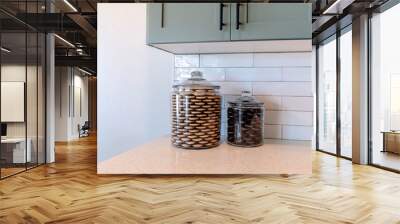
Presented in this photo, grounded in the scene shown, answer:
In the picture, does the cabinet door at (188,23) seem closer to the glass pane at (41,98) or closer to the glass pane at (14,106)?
the glass pane at (14,106)

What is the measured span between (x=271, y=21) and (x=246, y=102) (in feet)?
0.47

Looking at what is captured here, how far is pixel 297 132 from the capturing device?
59 centimetres

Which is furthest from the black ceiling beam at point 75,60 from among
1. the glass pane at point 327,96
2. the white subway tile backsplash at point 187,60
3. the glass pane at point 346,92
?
the white subway tile backsplash at point 187,60

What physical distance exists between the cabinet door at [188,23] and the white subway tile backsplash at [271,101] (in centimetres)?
14

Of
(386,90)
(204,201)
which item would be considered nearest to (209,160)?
(204,201)

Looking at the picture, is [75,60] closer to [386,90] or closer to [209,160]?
[386,90]

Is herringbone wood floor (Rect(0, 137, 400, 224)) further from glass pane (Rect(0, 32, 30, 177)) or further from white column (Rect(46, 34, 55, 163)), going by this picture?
white column (Rect(46, 34, 55, 163))

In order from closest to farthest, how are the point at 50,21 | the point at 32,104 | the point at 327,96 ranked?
the point at 50,21
the point at 32,104
the point at 327,96

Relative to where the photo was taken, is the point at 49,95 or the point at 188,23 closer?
the point at 188,23

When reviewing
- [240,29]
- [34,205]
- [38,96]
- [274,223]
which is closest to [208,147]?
[240,29]

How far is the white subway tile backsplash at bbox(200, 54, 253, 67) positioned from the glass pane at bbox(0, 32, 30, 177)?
4.57 meters

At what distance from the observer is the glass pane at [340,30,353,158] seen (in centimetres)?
516

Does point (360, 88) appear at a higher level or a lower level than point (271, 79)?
higher

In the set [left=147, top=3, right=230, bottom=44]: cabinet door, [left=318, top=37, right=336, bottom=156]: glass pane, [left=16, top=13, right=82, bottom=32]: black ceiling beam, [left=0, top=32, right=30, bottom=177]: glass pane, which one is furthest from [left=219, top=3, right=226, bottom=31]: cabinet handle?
[left=318, top=37, right=336, bottom=156]: glass pane
